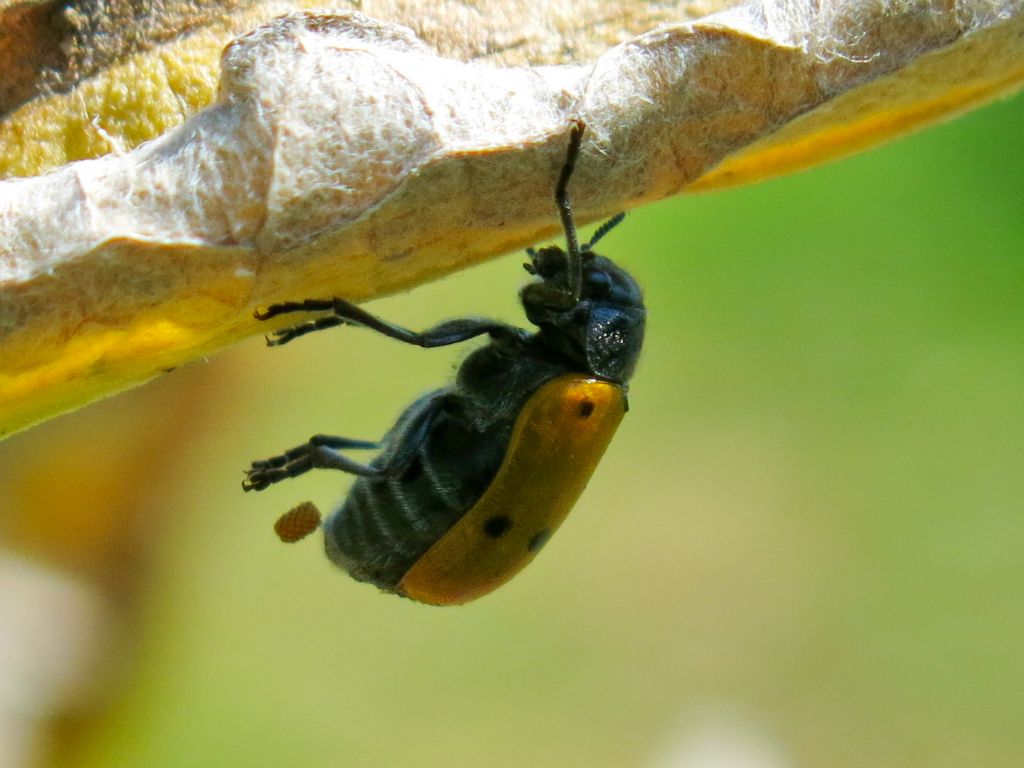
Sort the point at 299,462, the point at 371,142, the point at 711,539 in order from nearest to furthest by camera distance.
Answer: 1. the point at 371,142
2. the point at 299,462
3. the point at 711,539

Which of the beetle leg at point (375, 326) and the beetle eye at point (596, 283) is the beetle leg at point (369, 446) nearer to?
the beetle leg at point (375, 326)

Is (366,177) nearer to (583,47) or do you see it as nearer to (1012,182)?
(583,47)

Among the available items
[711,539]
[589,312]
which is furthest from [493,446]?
[711,539]

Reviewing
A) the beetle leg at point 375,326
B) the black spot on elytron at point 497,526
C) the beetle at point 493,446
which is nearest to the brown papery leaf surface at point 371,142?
the beetle leg at point 375,326

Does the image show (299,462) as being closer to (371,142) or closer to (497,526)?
(497,526)

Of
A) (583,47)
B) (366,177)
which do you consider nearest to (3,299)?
(366,177)
